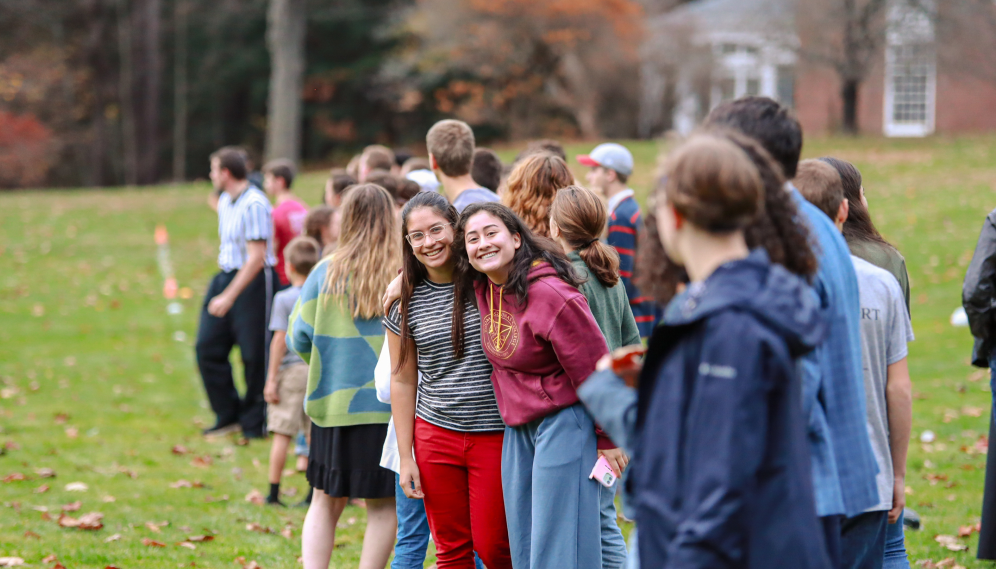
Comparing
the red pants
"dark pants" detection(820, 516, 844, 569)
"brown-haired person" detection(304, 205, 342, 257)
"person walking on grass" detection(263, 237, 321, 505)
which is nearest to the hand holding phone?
the red pants

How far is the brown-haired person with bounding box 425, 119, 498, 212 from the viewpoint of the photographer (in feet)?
18.2

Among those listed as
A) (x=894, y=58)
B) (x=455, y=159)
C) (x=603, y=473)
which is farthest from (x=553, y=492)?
(x=894, y=58)

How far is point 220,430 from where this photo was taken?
852cm

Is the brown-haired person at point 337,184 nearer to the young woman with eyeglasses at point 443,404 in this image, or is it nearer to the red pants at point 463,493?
the young woman with eyeglasses at point 443,404

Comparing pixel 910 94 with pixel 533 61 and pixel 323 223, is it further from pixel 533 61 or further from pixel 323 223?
pixel 323 223

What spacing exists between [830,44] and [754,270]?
2964 centimetres

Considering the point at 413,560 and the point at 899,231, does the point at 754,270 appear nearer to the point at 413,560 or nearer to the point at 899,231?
the point at 413,560

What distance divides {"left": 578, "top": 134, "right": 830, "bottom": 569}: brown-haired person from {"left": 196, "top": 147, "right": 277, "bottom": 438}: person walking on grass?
597cm

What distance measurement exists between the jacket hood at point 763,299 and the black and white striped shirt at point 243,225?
6045 millimetres

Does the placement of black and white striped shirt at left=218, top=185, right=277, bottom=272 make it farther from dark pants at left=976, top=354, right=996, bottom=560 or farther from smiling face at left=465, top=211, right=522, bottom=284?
dark pants at left=976, top=354, right=996, bottom=560

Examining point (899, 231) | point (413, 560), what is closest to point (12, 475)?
point (413, 560)

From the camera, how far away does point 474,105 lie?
35.9m

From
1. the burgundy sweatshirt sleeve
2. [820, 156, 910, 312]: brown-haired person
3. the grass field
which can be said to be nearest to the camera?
the burgundy sweatshirt sleeve

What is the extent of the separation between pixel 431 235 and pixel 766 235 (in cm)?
181
